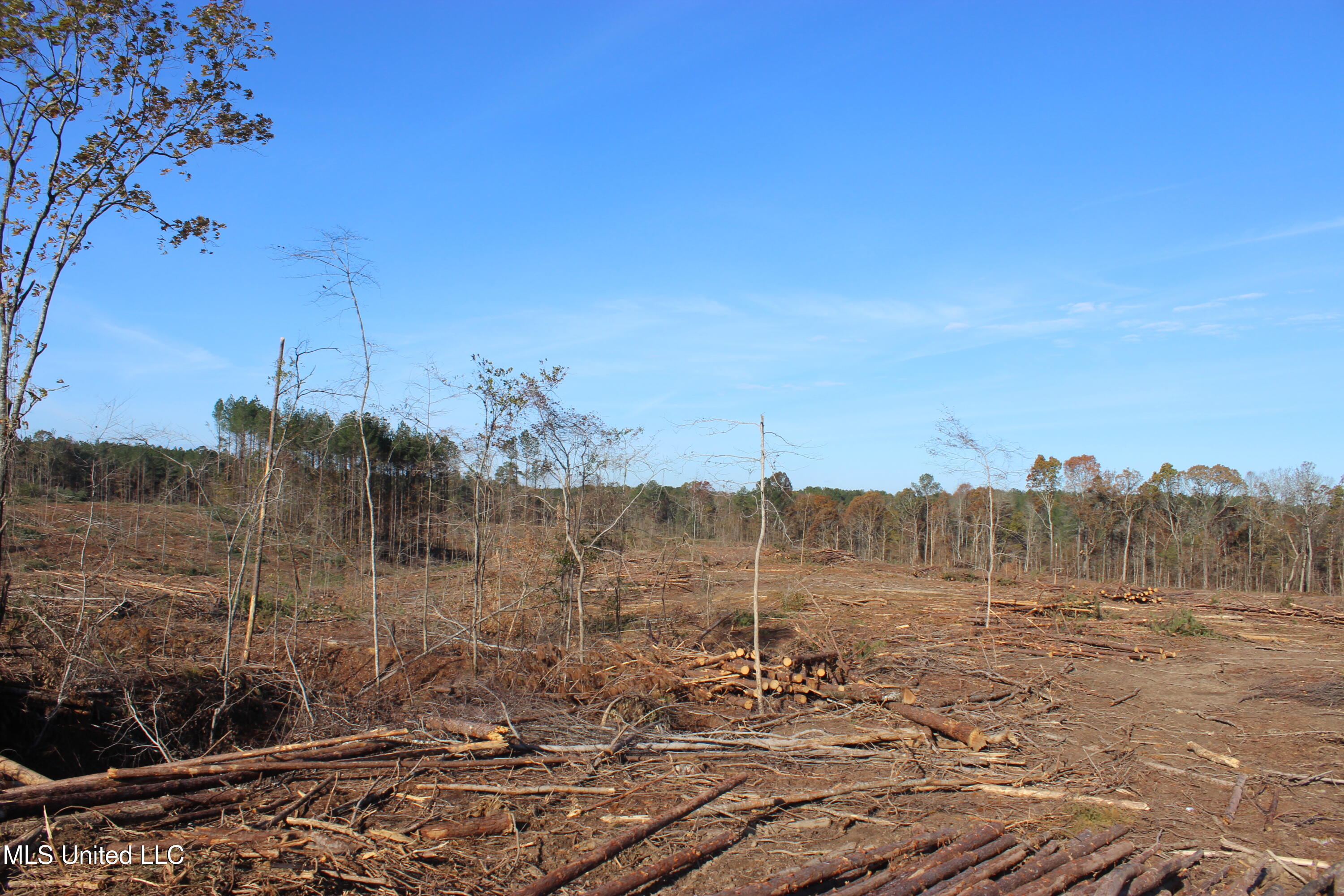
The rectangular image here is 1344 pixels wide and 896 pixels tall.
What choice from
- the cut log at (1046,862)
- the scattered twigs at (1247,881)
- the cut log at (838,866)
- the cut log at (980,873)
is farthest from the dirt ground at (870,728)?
the cut log at (980,873)

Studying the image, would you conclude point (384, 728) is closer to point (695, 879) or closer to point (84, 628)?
point (695, 879)

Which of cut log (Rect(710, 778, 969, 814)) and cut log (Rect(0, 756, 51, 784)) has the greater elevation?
cut log (Rect(0, 756, 51, 784))

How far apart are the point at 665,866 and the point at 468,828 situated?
4.67ft

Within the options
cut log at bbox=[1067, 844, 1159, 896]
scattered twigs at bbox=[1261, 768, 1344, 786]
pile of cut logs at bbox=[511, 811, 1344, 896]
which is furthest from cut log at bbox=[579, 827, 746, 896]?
scattered twigs at bbox=[1261, 768, 1344, 786]

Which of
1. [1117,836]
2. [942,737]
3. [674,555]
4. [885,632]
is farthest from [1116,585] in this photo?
[1117,836]

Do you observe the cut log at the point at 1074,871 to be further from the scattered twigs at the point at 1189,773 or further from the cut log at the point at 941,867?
the scattered twigs at the point at 1189,773

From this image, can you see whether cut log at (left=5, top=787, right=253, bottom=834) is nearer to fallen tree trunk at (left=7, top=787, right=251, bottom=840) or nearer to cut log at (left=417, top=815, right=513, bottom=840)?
fallen tree trunk at (left=7, top=787, right=251, bottom=840)

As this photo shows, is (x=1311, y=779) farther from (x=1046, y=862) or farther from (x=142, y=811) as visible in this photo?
(x=142, y=811)

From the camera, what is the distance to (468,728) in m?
6.36

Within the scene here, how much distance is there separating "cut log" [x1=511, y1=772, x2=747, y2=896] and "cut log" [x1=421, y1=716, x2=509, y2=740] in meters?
1.81

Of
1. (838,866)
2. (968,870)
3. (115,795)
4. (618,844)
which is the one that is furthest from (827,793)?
(115,795)

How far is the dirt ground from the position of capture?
490 centimetres

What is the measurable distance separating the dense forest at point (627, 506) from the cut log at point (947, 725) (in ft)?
8.04

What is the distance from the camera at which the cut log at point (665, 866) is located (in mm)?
4023
